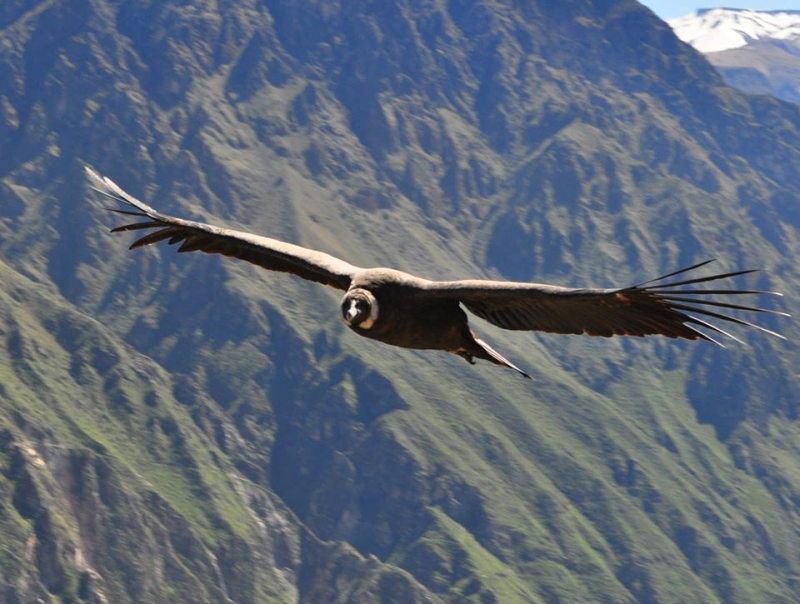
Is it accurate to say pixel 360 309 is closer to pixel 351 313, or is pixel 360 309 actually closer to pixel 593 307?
pixel 351 313

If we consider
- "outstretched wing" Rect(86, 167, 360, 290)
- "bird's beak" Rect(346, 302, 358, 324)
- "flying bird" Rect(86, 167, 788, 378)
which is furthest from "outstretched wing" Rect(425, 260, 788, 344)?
"outstretched wing" Rect(86, 167, 360, 290)

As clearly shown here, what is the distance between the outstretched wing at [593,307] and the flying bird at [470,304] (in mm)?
17

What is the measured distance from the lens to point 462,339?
27547mm

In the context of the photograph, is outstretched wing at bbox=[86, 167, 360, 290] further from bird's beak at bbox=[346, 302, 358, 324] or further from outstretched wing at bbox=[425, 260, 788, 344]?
outstretched wing at bbox=[425, 260, 788, 344]

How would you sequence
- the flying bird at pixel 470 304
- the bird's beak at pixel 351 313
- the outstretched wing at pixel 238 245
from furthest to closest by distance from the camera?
the outstretched wing at pixel 238 245 → the bird's beak at pixel 351 313 → the flying bird at pixel 470 304

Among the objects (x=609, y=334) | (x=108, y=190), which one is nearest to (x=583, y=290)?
(x=609, y=334)

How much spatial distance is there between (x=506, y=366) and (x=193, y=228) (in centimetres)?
745

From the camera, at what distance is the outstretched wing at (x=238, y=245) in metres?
29.1

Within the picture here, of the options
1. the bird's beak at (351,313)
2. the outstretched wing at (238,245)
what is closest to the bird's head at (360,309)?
the bird's beak at (351,313)

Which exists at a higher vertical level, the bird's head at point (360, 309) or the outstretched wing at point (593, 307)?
the outstretched wing at point (593, 307)

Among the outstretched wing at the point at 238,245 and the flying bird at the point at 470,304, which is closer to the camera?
the flying bird at the point at 470,304

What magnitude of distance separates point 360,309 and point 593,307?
3963 millimetres

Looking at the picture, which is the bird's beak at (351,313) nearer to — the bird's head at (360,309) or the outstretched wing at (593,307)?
the bird's head at (360,309)

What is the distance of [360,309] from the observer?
25109 millimetres
